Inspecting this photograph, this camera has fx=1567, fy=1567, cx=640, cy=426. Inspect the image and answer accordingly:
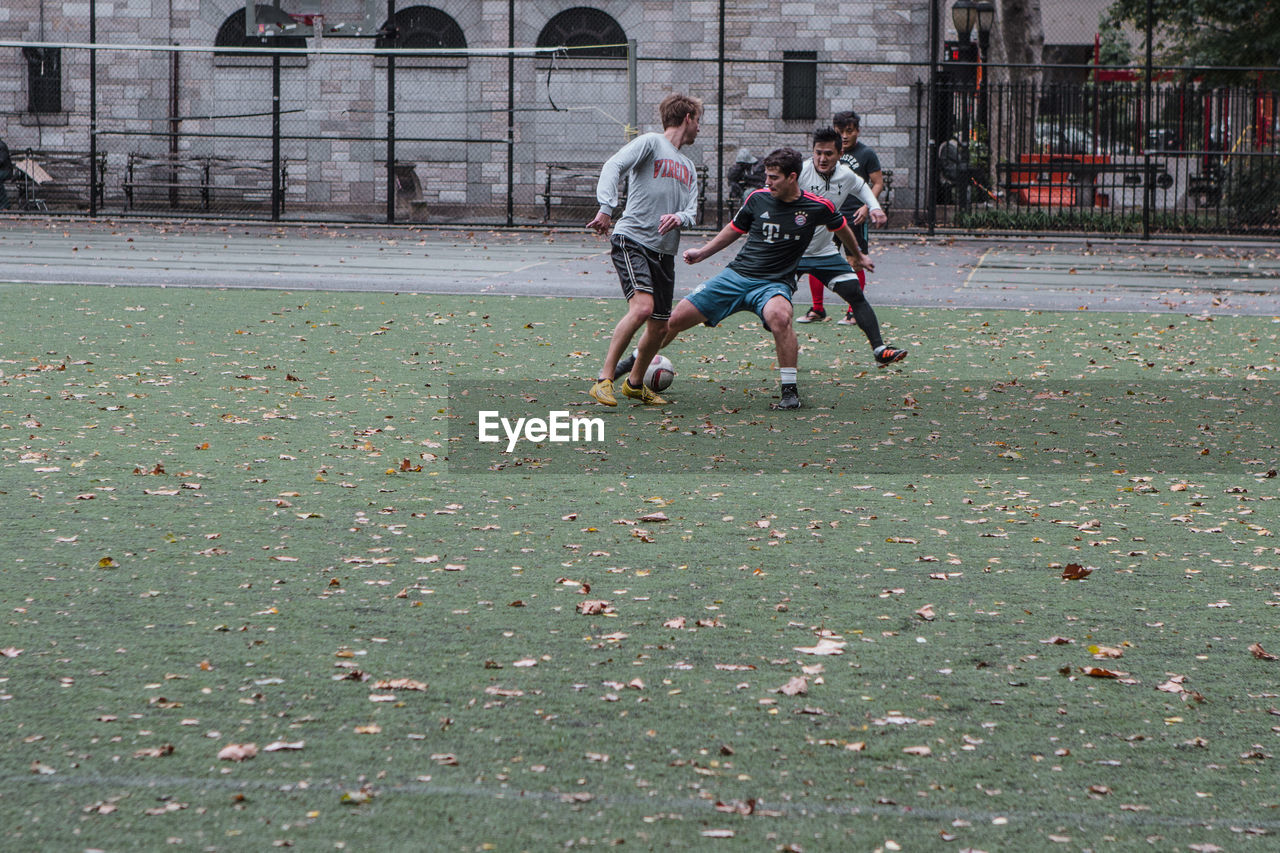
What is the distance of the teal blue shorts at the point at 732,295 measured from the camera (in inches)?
369

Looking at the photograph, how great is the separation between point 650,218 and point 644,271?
32cm

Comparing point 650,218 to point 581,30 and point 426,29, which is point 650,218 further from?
point 426,29

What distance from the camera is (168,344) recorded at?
11.8m

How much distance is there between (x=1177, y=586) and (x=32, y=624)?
12.4ft

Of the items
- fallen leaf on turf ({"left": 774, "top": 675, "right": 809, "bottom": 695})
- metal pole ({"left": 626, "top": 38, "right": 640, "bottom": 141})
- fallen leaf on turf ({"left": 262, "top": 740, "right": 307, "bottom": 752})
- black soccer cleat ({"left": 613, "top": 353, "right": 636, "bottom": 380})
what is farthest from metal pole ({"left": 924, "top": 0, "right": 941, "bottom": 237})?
fallen leaf on turf ({"left": 262, "top": 740, "right": 307, "bottom": 752})

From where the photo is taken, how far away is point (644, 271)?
9289mm

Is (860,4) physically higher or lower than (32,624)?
higher

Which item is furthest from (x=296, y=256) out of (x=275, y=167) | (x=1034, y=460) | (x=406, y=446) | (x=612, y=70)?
(x=1034, y=460)

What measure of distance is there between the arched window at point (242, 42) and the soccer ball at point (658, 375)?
864 inches

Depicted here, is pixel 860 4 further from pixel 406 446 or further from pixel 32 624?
pixel 32 624

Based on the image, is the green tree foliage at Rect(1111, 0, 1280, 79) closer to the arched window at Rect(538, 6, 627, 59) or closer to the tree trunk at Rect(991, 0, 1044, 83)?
the tree trunk at Rect(991, 0, 1044, 83)

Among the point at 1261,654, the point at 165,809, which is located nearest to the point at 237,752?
the point at 165,809

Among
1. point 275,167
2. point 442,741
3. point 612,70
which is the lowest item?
point 442,741

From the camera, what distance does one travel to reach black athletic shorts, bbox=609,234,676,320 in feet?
30.5
